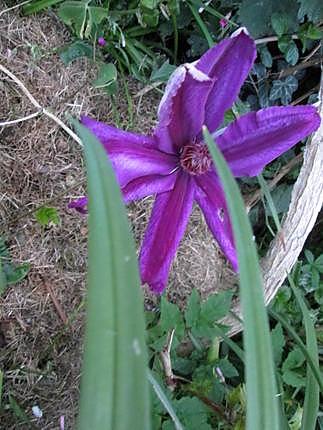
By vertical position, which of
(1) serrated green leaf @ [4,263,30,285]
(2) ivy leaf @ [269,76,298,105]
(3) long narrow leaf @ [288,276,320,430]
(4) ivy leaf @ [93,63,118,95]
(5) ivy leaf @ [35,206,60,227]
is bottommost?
(3) long narrow leaf @ [288,276,320,430]

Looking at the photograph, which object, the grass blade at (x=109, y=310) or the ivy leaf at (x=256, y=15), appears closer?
the grass blade at (x=109, y=310)

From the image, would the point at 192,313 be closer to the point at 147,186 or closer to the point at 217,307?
the point at 217,307

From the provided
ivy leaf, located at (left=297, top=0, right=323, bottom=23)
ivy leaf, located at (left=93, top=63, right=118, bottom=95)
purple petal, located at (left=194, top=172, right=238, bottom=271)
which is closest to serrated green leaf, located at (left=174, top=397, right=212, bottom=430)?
purple petal, located at (left=194, top=172, right=238, bottom=271)

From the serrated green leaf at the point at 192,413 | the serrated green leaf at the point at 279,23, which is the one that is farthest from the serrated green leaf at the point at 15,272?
the serrated green leaf at the point at 279,23

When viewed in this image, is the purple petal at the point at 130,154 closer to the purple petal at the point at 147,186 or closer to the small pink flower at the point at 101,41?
the purple petal at the point at 147,186

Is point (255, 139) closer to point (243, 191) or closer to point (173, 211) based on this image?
point (173, 211)

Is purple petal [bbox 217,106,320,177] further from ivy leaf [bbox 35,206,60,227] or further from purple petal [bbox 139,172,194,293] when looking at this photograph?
ivy leaf [bbox 35,206,60,227]

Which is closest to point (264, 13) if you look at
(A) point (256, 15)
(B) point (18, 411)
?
(A) point (256, 15)
